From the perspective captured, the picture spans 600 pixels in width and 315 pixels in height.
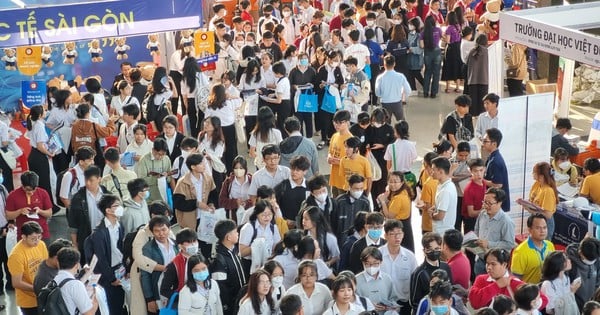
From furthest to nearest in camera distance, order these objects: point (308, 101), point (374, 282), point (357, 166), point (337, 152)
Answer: point (308, 101) < point (337, 152) < point (357, 166) < point (374, 282)

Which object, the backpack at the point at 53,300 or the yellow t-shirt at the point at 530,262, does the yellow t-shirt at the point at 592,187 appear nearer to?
the yellow t-shirt at the point at 530,262

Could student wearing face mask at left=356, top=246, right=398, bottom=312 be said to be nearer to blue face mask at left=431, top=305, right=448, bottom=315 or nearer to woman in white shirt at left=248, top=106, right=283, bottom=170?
blue face mask at left=431, top=305, right=448, bottom=315

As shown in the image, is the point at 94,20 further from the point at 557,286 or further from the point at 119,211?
the point at 557,286

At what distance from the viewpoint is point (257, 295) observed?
772 cm

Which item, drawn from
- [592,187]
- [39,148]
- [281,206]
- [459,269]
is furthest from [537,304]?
[39,148]

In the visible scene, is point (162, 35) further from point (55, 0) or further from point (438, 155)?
point (438, 155)

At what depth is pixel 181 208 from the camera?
10.1m

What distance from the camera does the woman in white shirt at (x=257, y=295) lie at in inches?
303

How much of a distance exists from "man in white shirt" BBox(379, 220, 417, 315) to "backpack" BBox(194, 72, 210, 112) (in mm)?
5459

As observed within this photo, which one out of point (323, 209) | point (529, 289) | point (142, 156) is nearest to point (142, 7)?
point (142, 156)

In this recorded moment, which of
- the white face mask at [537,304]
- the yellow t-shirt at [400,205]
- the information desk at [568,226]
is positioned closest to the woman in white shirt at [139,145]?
the yellow t-shirt at [400,205]

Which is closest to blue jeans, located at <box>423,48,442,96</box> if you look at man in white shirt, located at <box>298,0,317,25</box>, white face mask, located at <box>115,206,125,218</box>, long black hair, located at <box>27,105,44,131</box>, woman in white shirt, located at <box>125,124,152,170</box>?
man in white shirt, located at <box>298,0,317,25</box>

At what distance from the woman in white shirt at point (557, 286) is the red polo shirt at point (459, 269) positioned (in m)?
0.59

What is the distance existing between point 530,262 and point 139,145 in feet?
14.7
